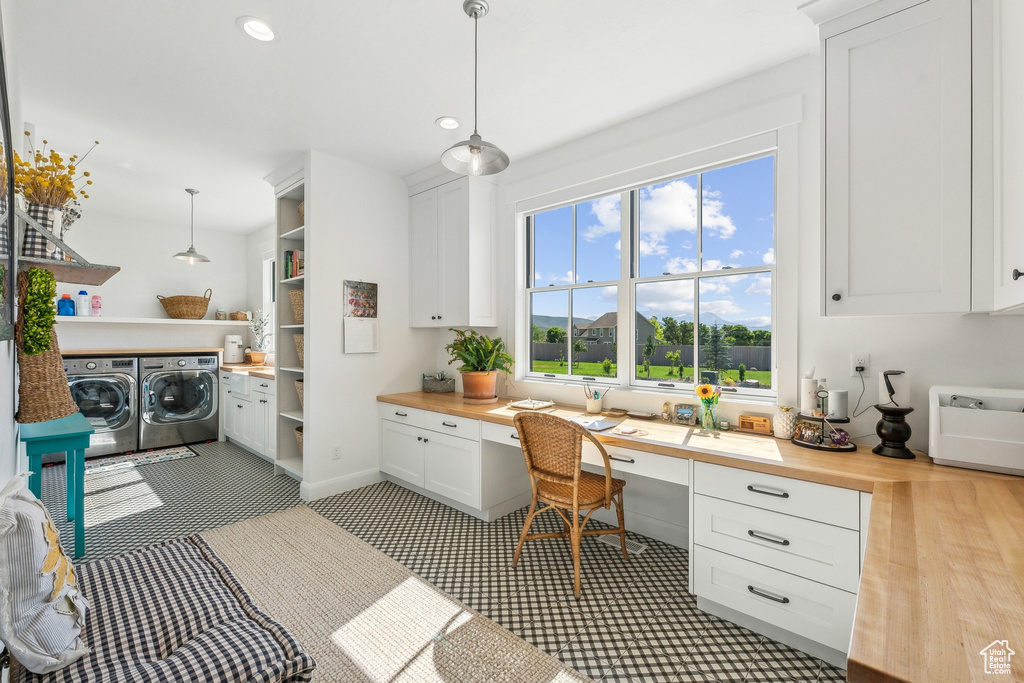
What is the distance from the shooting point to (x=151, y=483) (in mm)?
3850

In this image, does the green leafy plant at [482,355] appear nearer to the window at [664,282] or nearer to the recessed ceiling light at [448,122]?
the window at [664,282]

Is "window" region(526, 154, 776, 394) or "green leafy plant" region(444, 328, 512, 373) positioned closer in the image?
"window" region(526, 154, 776, 394)

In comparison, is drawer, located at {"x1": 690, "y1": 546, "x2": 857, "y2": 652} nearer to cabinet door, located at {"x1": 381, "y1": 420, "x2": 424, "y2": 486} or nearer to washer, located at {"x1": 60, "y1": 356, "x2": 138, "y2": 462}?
cabinet door, located at {"x1": 381, "y1": 420, "x2": 424, "y2": 486}

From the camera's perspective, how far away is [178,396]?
197 inches

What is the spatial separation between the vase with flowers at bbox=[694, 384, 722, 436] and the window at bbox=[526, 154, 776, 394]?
0.87ft

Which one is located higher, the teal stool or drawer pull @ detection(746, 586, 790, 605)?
the teal stool

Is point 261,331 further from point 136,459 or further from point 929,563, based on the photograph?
point 929,563

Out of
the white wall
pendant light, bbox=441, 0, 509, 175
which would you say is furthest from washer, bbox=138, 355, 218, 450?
pendant light, bbox=441, 0, 509, 175

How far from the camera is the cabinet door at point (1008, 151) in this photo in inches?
47.6

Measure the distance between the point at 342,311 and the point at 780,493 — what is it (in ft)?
10.4

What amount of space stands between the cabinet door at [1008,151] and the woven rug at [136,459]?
6.01m

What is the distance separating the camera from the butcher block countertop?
0.62 meters

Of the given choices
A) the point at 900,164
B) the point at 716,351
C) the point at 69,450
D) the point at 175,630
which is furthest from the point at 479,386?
the point at 900,164

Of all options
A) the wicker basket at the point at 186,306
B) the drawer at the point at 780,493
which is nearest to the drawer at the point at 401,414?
the drawer at the point at 780,493
